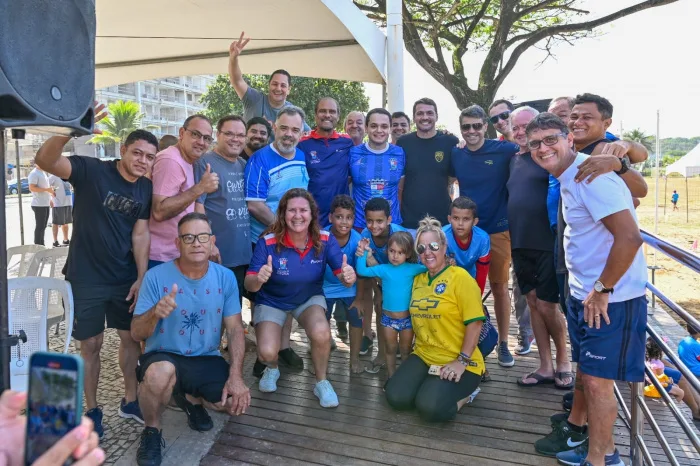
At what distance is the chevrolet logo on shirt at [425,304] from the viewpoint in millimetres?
3219

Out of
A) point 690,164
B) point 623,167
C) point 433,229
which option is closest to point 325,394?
point 433,229

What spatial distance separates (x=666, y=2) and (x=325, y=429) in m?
9.38

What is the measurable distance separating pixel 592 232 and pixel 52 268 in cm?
408

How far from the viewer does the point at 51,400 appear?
888 millimetres

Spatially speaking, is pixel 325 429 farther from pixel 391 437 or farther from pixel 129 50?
pixel 129 50

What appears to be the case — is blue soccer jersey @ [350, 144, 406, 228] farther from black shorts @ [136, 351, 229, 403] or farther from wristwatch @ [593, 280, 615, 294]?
wristwatch @ [593, 280, 615, 294]

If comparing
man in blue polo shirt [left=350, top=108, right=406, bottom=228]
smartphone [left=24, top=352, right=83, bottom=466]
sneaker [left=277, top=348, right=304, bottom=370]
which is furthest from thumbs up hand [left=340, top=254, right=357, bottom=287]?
smartphone [left=24, top=352, right=83, bottom=466]

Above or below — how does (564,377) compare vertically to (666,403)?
below

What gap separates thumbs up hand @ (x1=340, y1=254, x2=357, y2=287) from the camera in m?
3.39

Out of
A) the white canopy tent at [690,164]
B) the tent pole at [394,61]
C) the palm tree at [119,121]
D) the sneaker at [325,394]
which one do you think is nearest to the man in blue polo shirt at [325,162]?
the sneaker at [325,394]

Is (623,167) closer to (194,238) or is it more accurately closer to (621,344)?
(621,344)

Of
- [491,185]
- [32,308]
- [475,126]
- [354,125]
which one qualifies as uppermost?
[354,125]

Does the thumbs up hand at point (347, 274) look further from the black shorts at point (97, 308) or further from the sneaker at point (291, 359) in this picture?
the black shorts at point (97, 308)

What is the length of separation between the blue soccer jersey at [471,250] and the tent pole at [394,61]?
2583mm
